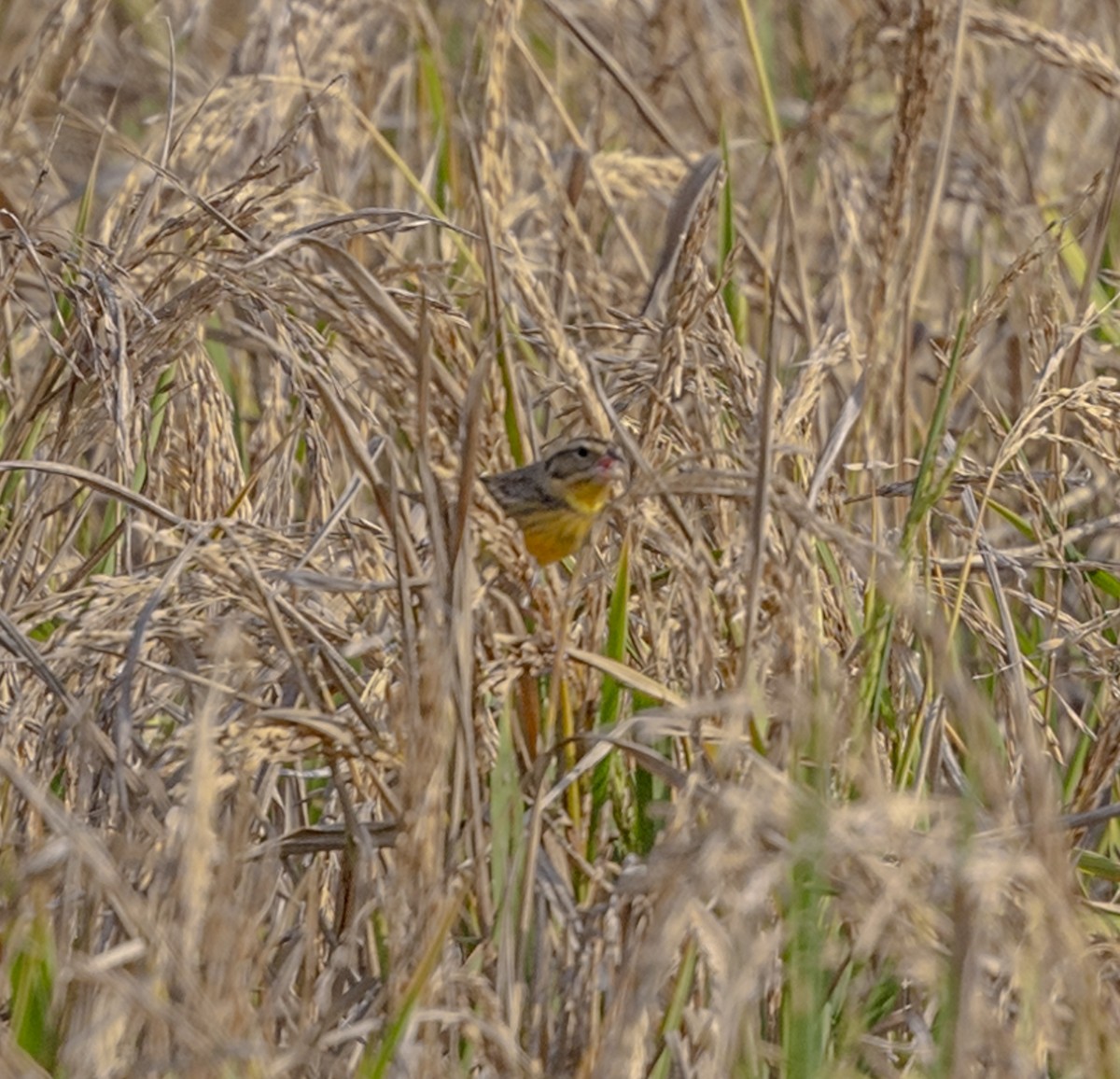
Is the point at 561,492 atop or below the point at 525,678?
atop

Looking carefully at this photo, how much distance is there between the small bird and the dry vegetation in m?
0.08

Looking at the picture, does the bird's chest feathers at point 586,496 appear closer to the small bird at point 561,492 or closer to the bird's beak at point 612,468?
the small bird at point 561,492

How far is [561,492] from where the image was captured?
3.06m

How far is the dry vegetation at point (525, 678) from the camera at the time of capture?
5.32 ft

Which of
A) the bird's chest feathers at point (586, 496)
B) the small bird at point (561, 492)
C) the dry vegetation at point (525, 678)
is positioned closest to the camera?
the dry vegetation at point (525, 678)

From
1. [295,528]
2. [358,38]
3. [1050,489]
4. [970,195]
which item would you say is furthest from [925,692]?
[358,38]

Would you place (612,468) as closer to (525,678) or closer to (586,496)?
(586,496)

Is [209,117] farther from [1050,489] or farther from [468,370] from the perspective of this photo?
[1050,489]

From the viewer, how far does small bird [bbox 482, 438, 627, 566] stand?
2.83m

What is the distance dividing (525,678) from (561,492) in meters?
0.83

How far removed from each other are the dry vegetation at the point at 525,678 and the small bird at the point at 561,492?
8 centimetres

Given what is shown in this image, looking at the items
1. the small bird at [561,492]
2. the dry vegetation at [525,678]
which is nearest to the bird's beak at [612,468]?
the small bird at [561,492]

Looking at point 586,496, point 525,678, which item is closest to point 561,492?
point 586,496

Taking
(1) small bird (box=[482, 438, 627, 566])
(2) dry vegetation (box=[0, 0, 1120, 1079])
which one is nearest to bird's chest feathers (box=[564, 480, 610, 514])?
(1) small bird (box=[482, 438, 627, 566])
